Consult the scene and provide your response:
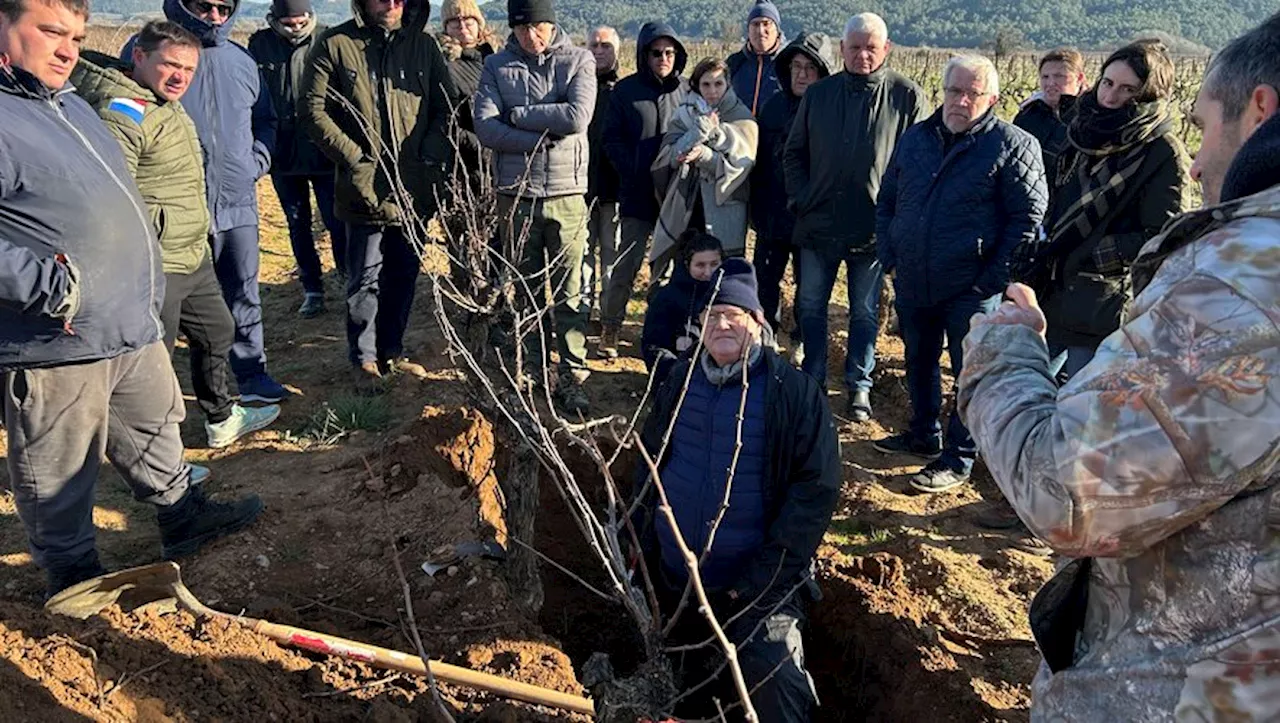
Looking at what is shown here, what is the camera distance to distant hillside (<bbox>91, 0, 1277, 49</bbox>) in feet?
415

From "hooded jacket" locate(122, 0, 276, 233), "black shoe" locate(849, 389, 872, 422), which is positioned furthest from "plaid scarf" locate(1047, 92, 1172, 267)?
"hooded jacket" locate(122, 0, 276, 233)

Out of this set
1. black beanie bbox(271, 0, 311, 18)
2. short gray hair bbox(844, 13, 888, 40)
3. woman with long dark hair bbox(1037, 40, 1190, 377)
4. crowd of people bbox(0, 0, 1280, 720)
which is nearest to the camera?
crowd of people bbox(0, 0, 1280, 720)

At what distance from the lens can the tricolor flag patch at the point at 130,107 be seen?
11.5ft

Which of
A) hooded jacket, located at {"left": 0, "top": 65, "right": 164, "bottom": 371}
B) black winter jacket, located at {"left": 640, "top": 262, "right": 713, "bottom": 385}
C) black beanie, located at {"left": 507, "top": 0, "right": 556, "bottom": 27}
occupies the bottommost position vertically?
black winter jacket, located at {"left": 640, "top": 262, "right": 713, "bottom": 385}

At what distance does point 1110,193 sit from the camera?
342 centimetres

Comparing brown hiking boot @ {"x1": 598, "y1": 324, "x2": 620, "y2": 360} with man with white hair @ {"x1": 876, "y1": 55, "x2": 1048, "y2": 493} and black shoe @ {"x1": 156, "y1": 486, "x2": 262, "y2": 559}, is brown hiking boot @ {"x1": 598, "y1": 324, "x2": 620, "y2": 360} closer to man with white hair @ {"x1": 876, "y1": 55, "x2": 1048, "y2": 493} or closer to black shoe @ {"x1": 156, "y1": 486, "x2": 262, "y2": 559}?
man with white hair @ {"x1": 876, "y1": 55, "x2": 1048, "y2": 493}

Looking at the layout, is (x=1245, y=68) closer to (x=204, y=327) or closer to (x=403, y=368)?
(x=204, y=327)

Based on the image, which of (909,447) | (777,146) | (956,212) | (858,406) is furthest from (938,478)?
(777,146)

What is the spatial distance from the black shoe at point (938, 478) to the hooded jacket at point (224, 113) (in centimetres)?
391

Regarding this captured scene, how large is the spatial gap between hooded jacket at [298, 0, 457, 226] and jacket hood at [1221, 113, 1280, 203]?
3.90 m

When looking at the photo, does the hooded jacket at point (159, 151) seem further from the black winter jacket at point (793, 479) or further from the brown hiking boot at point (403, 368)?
the black winter jacket at point (793, 479)

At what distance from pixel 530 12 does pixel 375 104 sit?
1003 mm

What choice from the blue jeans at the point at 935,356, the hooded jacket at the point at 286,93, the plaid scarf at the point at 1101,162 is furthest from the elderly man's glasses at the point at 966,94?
the hooded jacket at the point at 286,93

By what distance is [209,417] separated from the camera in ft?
14.8
